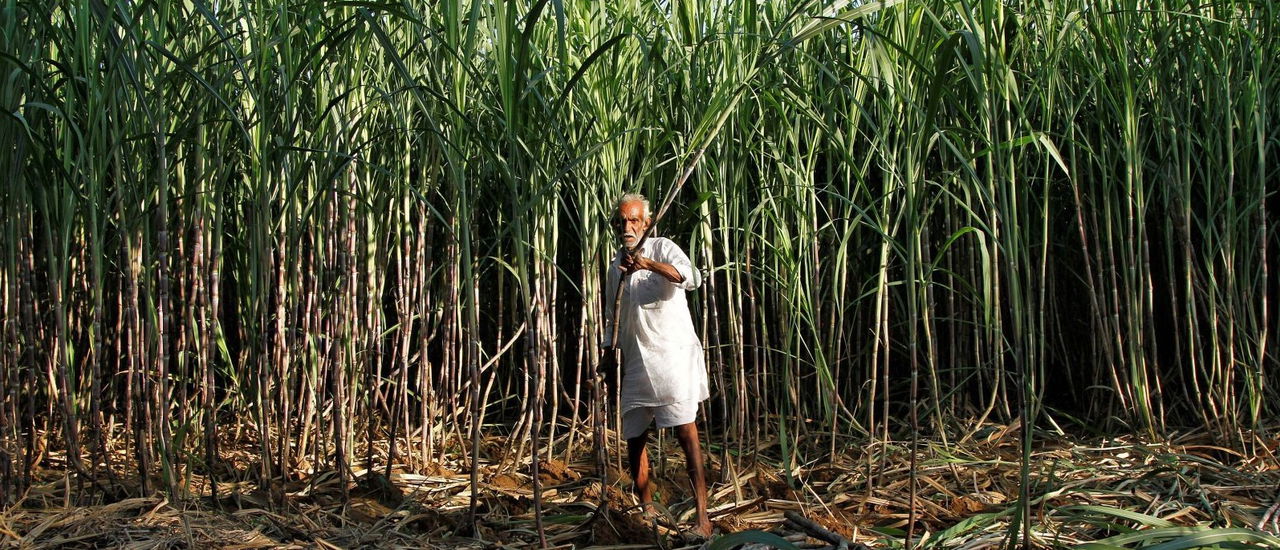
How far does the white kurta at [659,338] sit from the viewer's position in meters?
2.56

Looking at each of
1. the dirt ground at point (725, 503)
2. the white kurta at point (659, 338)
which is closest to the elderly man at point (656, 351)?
the white kurta at point (659, 338)

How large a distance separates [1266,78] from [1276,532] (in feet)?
4.53

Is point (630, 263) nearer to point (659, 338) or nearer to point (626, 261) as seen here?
point (626, 261)

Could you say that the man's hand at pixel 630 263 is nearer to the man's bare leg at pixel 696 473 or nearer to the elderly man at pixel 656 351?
the elderly man at pixel 656 351

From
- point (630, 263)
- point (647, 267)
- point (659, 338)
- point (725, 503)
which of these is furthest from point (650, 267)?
point (725, 503)

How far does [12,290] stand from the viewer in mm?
2354

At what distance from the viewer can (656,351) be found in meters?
2.59

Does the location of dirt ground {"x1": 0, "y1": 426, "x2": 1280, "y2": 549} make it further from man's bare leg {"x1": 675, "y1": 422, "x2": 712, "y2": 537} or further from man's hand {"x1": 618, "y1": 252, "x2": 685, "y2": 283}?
man's hand {"x1": 618, "y1": 252, "x2": 685, "y2": 283}

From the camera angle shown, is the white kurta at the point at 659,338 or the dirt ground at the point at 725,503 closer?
the dirt ground at the point at 725,503

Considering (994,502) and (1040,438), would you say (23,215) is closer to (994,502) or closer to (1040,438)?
(994,502)

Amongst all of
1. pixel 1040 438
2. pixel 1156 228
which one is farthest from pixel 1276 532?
pixel 1156 228

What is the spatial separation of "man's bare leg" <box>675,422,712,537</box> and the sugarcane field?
14mm

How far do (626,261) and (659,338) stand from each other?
1.53 feet

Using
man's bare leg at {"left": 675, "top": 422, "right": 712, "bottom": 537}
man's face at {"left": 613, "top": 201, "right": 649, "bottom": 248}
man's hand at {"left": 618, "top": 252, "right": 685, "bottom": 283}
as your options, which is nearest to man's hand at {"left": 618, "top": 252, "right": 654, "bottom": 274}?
man's hand at {"left": 618, "top": 252, "right": 685, "bottom": 283}
